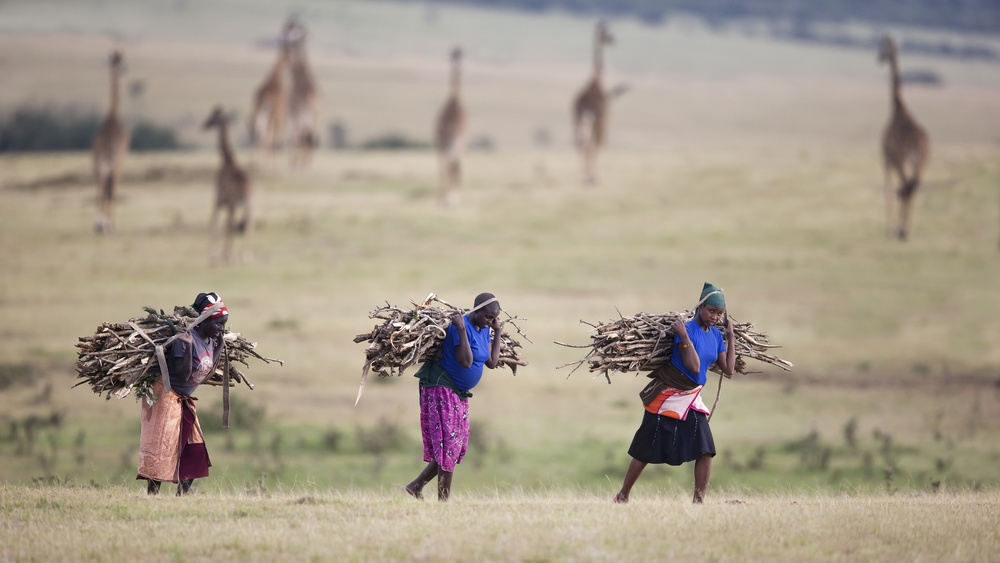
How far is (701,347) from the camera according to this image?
28.0 ft

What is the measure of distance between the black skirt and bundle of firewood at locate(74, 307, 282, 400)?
2909 mm

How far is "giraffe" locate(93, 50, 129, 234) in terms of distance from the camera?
33.6 m

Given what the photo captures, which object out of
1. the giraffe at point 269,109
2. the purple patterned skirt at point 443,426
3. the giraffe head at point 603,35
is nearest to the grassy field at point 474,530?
the purple patterned skirt at point 443,426

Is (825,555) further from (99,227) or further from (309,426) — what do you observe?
(99,227)

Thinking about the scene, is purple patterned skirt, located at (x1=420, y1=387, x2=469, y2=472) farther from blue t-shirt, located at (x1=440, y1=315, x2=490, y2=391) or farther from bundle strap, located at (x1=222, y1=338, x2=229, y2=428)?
bundle strap, located at (x1=222, y1=338, x2=229, y2=428)

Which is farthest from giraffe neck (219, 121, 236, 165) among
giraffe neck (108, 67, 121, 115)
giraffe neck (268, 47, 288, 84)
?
giraffe neck (268, 47, 288, 84)

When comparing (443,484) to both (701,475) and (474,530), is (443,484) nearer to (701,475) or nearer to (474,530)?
(474,530)

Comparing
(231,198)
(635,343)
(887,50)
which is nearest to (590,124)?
(887,50)

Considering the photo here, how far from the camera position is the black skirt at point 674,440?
336 inches

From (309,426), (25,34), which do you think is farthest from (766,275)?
(25,34)

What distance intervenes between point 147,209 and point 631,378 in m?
20.2

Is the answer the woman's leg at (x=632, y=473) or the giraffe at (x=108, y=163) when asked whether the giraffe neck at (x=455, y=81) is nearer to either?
the giraffe at (x=108, y=163)

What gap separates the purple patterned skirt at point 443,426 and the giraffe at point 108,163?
89.0 feet

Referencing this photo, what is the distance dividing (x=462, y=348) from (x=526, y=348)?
580 inches
